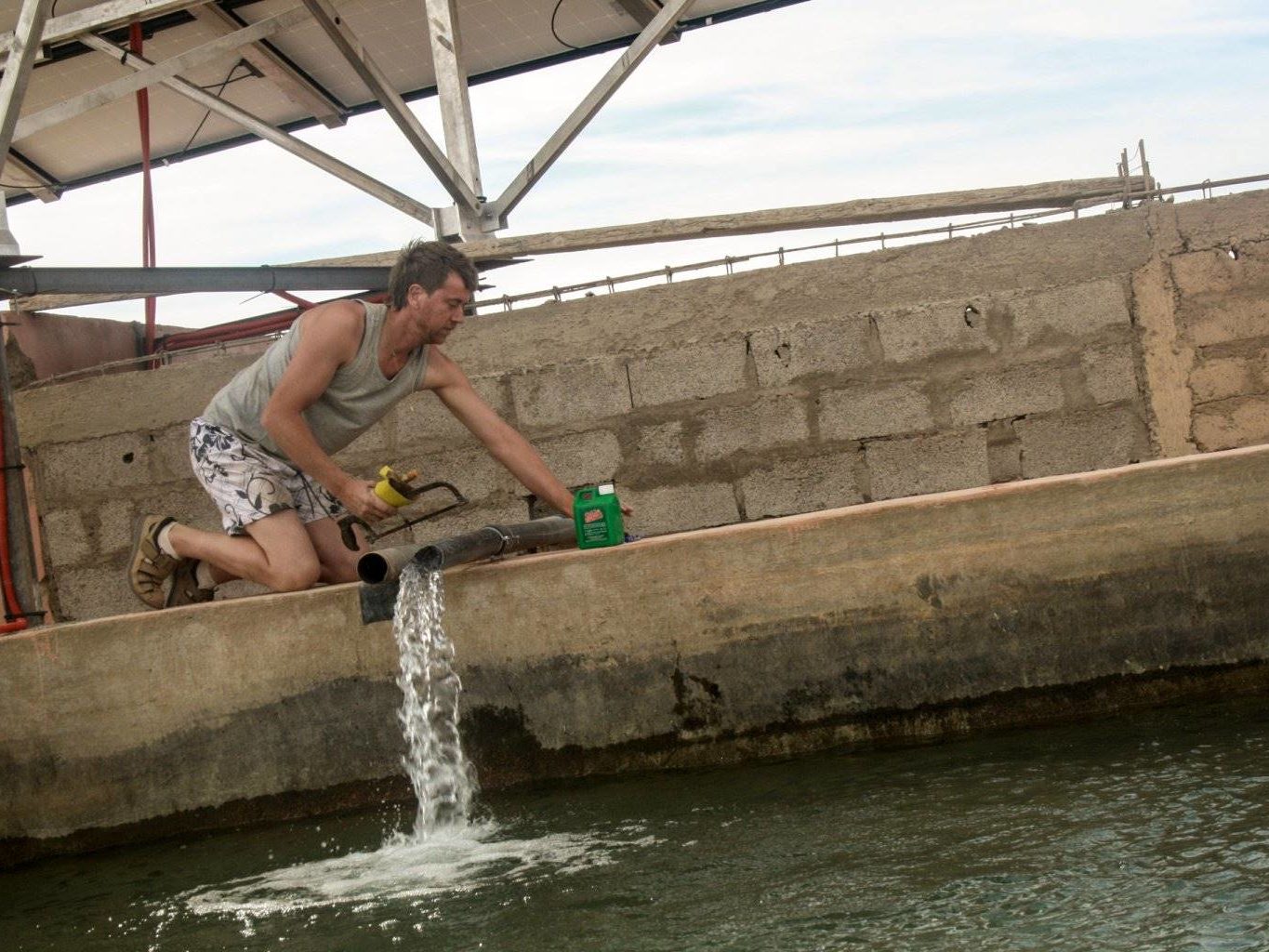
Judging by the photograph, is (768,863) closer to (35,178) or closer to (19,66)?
(19,66)

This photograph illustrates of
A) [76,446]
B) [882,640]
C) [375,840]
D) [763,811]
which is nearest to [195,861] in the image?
[375,840]

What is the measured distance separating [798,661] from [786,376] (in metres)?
1.72

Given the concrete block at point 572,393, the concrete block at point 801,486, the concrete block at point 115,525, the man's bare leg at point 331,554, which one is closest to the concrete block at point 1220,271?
the concrete block at point 801,486

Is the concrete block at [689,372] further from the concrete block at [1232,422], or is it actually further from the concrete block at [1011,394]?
the concrete block at [1232,422]

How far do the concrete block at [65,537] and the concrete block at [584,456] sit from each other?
6.52 feet

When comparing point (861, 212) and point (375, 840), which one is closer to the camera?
point (375, 840)

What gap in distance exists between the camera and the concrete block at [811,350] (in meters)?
5.43

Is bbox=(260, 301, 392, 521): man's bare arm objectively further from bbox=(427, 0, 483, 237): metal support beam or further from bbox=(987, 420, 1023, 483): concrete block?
bbox=(987, 420, 1023, 483): concrete block

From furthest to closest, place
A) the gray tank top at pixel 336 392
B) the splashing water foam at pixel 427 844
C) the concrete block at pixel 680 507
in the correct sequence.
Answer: the concrete block at pixel 680 507 → the gray tank top at pixel 336 392 → the splashing water foam at pixel 427 844

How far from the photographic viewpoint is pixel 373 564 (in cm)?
405

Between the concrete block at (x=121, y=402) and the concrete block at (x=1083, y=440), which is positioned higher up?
the concrete block at (x=121, y=402)

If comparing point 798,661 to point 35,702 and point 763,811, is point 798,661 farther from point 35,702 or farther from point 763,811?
point 35,702

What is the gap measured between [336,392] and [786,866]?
2.26 metres

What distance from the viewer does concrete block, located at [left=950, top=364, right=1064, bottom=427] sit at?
17.5 feet
